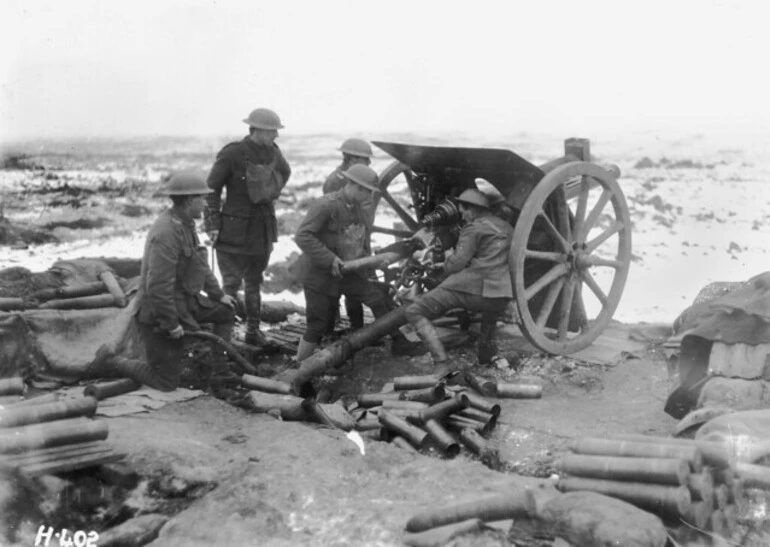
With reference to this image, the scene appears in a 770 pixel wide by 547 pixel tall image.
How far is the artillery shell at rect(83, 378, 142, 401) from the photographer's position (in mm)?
5520

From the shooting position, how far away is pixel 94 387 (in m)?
5.55

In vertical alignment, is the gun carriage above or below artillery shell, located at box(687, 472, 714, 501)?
above

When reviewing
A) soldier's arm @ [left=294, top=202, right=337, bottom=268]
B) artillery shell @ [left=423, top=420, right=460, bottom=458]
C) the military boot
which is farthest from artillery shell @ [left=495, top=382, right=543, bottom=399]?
soldier's arm @ [left=294, top=202, right=337, bottom=268]

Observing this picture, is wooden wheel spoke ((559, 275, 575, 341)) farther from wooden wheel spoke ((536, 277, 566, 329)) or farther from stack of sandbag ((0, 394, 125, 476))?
stack of sandbag ((0, 394, 125, 476))

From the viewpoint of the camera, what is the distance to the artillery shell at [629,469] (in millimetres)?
3688

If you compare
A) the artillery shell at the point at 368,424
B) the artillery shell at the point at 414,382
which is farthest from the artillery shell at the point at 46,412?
the artillery shell at the point at 414,382

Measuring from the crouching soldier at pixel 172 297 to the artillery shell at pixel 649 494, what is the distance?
323 centimetres

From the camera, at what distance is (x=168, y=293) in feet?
18.8

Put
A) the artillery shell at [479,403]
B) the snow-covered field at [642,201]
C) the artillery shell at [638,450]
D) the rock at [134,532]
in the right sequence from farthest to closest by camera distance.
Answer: the snow-covered field at [642,201], the artillery shell at [479,403], the artillery shell at [638,450], the rock at [134,532]

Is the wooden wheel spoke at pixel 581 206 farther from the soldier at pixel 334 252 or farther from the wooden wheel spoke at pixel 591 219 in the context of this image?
the soldier at pixel 334 252

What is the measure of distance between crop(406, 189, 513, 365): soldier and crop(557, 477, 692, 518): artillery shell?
270cm

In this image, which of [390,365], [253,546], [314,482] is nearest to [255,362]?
[390,365]

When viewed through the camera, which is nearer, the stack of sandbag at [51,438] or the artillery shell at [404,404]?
the stack of sandbag at [51,438]

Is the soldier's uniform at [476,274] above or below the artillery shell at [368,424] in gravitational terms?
above
